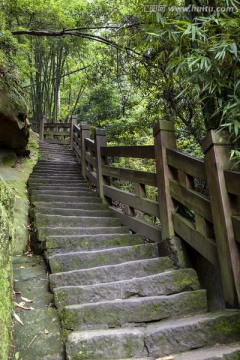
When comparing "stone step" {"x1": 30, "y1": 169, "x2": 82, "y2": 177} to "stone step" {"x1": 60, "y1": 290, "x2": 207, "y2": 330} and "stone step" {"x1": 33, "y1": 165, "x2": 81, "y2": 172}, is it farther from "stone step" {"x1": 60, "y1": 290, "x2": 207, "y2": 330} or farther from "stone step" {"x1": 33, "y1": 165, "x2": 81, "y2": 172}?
"stone step" {"x1": 60, "y1": 290, "x2": 207, "y2": 330}

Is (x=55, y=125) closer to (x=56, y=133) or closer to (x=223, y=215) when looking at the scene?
(x=56, y=133)

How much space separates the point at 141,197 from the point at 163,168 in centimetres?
71

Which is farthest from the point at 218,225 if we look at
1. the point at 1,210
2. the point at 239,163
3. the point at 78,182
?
the point at 78,182

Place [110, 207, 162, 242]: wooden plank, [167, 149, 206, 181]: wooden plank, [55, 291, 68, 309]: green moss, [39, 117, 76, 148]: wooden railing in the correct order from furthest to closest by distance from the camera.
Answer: [39, 117, 76, 148]: wooden railing, [110, 207, 162, 242]: wooden plank, [167, 149, 206, 181]: wooden plank, [55, 291, 68, 309]: green moss

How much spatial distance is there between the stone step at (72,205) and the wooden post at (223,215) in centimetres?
276

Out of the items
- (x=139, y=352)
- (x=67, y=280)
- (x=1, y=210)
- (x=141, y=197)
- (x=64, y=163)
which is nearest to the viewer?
(x=1, y=210)

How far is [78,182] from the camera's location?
6410 mm

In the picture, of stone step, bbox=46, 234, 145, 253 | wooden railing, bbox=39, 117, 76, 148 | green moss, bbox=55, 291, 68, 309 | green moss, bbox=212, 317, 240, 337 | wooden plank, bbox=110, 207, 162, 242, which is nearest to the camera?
green moss, bbox=212, 317, 240, 337

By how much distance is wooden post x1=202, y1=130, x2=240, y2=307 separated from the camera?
218 cm

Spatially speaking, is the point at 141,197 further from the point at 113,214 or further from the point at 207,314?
the point at 207,314

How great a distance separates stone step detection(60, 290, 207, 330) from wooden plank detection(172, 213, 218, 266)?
37 centimetres

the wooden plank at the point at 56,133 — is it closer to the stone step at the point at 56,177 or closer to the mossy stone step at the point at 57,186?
the stone step at the point at 56,177

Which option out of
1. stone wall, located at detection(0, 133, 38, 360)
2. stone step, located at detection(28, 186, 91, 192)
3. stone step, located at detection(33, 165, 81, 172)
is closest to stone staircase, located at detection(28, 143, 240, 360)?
stone wall, located at detection(0, 133, 38, 360)

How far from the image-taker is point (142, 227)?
12.3 ft
